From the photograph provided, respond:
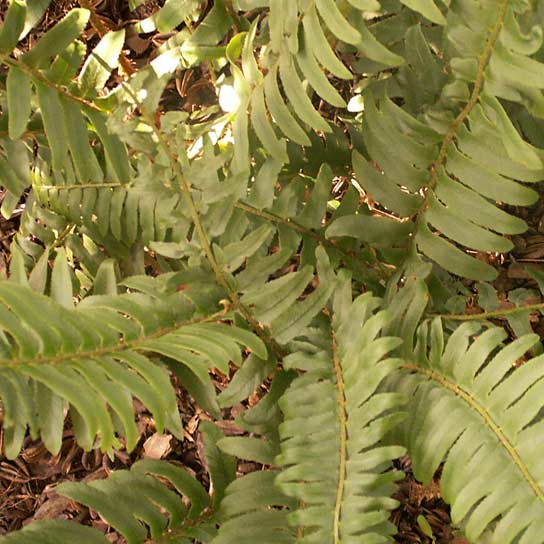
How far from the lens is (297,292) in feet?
3.81

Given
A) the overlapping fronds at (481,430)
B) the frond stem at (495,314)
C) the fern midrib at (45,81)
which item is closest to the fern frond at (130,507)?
the overlapping fronds at (481,430)

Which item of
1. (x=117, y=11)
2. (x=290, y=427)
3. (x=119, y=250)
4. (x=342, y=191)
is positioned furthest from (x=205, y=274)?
(x=117, y=11)

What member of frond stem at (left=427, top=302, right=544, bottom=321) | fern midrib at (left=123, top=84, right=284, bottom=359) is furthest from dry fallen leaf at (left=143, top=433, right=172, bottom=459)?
frond stem at (left=427, top=302, right=544, bottom=321)

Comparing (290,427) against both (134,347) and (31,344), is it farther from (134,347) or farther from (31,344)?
(31,344)

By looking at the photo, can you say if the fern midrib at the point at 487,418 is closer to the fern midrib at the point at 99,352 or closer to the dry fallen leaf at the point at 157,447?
the fern midrib at the point at 99,352

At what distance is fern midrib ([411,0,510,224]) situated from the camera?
1007 millimetres

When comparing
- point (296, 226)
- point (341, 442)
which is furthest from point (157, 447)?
point (341, 442)

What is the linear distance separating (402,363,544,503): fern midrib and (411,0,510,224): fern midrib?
0.28 m

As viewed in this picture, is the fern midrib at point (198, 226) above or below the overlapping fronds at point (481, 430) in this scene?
above

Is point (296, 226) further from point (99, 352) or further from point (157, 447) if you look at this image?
point (157, 447)

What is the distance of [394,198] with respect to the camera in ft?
4.21

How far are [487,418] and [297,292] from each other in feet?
1.08

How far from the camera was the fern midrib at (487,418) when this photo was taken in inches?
40.0

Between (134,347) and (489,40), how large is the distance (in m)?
0.63
